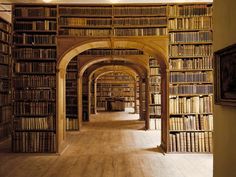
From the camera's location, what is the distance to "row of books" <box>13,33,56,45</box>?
7.56m

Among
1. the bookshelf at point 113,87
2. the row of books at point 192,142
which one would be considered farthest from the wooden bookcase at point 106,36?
the bookshelf at point 113,87

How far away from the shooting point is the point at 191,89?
24.7ft

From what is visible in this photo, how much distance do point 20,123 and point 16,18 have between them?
109 inches

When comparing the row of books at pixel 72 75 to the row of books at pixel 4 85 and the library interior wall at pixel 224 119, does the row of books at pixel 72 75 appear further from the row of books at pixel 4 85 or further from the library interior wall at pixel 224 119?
the library interior wall at pixel 224 119

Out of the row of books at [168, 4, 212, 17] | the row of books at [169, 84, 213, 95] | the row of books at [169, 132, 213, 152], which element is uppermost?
the row of books at [168, 4, 212, 17]

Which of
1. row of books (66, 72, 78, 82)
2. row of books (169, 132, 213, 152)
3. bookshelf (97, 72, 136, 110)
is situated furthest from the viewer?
bookshelf (97, 72, 136, 110)

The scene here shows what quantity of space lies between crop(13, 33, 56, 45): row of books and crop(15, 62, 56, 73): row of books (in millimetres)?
553

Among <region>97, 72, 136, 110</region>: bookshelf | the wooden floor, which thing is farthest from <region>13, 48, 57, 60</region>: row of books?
<region>97, 72, 136, 110</region>: bookshelf

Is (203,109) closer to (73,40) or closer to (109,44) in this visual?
(109,44)

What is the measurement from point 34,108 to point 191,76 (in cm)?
421

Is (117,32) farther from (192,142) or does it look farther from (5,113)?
(5,113)

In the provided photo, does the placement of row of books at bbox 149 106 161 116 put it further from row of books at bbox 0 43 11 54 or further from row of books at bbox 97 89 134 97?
row of books at bbox 97 89 134 97

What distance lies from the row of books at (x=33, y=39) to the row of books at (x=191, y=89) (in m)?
3.39

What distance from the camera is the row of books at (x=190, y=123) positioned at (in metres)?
7.49
